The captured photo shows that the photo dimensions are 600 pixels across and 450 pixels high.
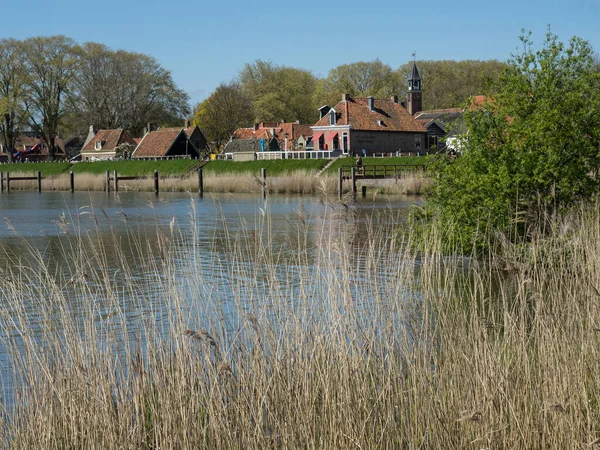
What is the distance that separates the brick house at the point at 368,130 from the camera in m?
64.2

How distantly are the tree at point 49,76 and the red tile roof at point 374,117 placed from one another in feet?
78.5

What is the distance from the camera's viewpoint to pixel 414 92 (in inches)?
3221

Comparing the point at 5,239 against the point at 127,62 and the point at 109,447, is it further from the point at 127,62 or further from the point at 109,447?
the point at 127,62

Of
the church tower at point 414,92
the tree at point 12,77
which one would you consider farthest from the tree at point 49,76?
the church tower at point 414,92

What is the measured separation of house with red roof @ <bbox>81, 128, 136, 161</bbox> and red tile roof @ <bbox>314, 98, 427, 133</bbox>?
23131 millimetres

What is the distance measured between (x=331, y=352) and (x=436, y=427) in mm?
836

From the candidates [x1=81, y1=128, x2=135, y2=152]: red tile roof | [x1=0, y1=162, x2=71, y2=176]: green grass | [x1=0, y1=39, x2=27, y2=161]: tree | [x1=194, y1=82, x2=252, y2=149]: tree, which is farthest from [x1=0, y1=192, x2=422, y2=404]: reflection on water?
[x1=194, y1=82, x2=252, y2=149]: tree

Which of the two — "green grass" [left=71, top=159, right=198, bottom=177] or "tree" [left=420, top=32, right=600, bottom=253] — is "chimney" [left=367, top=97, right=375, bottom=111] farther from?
"tree" [left=420, top=32, right=600, bottom=253]

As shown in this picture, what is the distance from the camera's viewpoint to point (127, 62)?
78562 millimetres

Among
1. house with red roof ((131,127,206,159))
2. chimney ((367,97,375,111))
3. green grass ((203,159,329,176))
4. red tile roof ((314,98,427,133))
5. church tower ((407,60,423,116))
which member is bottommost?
green grass ((203,159,329,176))

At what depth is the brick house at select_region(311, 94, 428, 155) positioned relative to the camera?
211 feet

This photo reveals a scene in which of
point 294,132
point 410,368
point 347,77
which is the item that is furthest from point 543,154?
point 347,77

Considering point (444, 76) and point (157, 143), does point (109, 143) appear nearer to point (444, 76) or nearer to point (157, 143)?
point (157, 143)

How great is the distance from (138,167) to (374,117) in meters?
Result: 19.3
